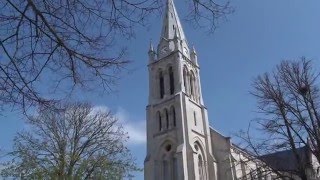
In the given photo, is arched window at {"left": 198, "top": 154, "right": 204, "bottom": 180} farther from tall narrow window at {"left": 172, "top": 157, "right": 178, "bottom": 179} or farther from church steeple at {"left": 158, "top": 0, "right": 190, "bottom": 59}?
church steeple at {"left": 158, "top": 0, "right": 190, "bottom": 59}

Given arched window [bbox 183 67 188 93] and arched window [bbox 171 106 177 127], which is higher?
arched window [bbox 183 67 188 93]

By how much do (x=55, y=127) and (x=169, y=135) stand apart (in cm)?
1642

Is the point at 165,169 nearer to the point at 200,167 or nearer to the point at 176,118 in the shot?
the point at 200,167

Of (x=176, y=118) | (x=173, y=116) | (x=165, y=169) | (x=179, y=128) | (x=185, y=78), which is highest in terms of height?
(x=185, y=78)

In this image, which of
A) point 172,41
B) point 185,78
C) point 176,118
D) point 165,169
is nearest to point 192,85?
point 185,78

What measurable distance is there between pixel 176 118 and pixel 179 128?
49.7 inches

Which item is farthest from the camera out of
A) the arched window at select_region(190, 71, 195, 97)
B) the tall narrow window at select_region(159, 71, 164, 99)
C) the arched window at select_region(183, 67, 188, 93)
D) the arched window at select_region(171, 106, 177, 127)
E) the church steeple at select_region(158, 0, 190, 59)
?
the church steeple at select_region(158, 0, 190, 59)

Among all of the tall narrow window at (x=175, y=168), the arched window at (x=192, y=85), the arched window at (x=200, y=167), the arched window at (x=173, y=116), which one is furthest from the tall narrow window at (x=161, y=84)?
the arched window at (x=200, y=167)

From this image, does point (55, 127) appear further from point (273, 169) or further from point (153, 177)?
point (153, 177)

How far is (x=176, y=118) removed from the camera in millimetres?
35312

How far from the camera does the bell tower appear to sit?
109ft

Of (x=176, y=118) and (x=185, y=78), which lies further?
(x=185, y=78)

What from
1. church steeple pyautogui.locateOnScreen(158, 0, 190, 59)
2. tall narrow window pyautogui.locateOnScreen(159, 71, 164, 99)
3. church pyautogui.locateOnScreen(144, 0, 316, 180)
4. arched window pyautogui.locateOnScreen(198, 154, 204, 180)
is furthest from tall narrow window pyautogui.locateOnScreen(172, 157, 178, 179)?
church steeple pyautogui.locateOnScreen(158, 0, 190, 59)

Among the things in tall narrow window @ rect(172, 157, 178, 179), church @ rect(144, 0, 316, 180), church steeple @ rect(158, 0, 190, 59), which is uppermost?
church steeple @ rect(158, 0, 190, 59)
